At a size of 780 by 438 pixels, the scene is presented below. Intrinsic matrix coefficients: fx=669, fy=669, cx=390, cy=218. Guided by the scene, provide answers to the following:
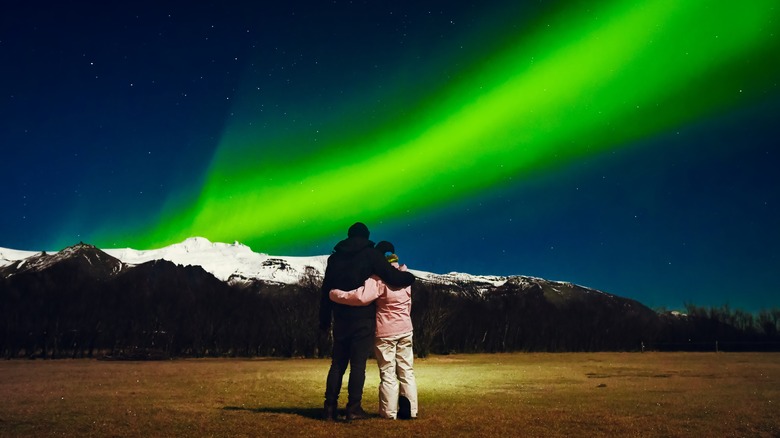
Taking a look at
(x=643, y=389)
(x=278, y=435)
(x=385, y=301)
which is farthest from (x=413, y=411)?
(x=643, y=389)

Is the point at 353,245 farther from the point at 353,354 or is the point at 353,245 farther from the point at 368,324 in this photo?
the point at 353,354

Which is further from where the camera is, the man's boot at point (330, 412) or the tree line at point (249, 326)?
the tree line at point (249, 326)

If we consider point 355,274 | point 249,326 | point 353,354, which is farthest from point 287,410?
point 249,326

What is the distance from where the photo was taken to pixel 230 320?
330ft

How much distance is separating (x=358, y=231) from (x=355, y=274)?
0.81m

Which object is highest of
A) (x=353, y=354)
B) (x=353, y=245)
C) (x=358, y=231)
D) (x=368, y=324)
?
(x=358, y=231)

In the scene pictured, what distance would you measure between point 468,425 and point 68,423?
19.7 feet

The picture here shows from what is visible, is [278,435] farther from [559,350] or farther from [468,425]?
[559,350]

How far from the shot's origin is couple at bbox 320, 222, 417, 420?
33.9ft

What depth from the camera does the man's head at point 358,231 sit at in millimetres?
10930

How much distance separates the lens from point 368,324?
34.4ft

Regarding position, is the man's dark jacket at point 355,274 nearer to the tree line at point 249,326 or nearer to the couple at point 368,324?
the couple at point 368,324

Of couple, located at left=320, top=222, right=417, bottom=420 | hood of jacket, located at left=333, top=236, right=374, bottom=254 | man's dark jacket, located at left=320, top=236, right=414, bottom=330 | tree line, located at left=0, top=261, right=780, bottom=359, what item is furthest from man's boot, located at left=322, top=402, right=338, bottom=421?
tree line, located at left=0, top=261, right=780, bottom=359

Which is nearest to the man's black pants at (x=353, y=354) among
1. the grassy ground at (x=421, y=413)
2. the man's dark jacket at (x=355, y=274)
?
the man's dark jacket at (x=355, y=274)
